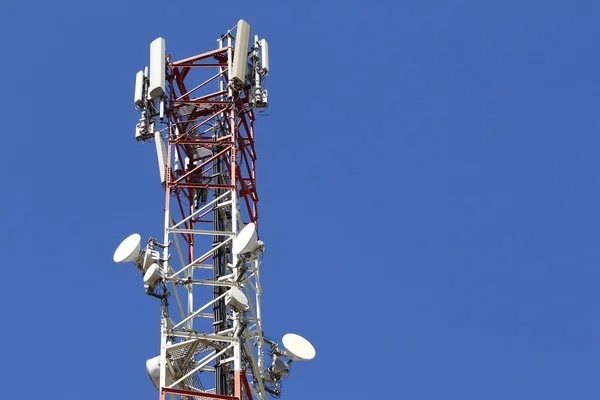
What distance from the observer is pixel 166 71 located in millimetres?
62469

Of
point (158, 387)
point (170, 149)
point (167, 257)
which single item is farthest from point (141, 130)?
point (158, 387)

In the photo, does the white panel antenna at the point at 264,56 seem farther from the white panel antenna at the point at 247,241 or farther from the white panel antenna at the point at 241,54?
the white panel antenna at the point at 247,241

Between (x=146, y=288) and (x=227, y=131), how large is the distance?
8712 millimetres

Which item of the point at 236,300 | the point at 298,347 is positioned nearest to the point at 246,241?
the point at 236,300

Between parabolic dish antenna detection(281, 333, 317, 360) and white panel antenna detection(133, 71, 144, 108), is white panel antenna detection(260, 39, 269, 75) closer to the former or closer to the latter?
white panel antenna detection(133, 71, 144, 108)

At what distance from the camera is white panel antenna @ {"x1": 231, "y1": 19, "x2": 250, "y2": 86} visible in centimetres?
6150

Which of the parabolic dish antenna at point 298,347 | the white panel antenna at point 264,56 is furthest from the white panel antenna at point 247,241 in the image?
the white panel antenna at point 264,56

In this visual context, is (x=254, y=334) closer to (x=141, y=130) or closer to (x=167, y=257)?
(x=167, y=257)

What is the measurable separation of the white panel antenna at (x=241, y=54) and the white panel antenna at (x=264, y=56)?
2.15ft

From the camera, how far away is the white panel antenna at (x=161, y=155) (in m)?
61.2

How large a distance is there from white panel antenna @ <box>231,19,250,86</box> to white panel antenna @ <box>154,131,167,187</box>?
3835 millimetres

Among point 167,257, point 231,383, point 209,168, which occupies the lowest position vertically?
point 231,383

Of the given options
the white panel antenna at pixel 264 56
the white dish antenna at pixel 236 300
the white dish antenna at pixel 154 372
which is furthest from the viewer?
the white panel antenna at pixel 264 56

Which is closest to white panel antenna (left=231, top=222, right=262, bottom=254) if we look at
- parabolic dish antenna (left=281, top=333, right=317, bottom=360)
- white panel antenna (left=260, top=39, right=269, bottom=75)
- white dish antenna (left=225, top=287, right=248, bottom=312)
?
white dish antenna (left=225, top=287, right=248, bottom=312)
